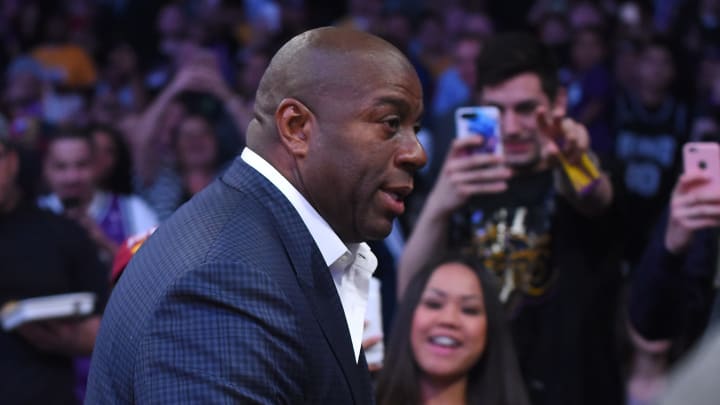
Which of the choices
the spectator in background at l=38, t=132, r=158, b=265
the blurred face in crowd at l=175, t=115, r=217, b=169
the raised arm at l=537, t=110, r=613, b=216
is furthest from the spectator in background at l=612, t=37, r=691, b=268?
the spectator in background at l=38, t=132, r=158, b=265

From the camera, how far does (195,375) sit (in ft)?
4.87

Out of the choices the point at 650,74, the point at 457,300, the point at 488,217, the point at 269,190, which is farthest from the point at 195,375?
the point at 650,74

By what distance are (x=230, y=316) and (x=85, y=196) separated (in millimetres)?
3727

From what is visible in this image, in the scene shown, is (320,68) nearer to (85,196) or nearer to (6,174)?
(6,174)

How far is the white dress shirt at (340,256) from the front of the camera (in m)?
1.73

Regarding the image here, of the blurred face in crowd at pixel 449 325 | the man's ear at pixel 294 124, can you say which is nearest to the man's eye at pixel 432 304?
the blurred face in crowd at pixel 449 325

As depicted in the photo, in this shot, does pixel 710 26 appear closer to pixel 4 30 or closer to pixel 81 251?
pixel 81 251

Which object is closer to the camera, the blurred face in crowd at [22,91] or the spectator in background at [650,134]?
the spectator in background at [650,134]

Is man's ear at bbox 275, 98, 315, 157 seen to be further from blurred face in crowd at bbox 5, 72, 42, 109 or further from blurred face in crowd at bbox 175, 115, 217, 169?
blurred face in crowd at bbox 5, 72, 42, 109

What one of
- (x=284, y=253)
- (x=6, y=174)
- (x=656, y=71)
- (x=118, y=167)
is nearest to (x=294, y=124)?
(x=284, y=253)

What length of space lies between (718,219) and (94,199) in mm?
2991

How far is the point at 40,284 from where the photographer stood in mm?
3975

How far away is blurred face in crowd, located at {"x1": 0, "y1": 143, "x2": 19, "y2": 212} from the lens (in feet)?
13.6

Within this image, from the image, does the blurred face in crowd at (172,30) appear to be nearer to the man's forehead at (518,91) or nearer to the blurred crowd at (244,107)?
the blurred crowd at (244,107)
